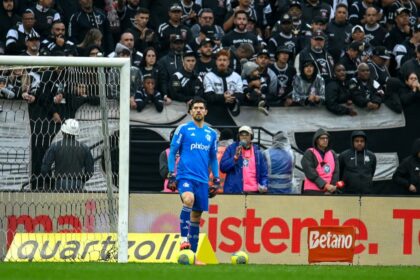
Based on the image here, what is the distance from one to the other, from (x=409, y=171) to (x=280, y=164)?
2240 millimetres

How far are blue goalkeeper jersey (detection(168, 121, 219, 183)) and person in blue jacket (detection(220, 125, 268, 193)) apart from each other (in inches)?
105

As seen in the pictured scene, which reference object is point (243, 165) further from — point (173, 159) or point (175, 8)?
point (175, 8)

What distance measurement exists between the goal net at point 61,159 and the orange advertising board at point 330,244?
271 cm

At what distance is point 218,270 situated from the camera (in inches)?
555

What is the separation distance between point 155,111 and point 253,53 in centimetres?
255

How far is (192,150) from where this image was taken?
16.3 meters

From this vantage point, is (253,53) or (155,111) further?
(253,53)

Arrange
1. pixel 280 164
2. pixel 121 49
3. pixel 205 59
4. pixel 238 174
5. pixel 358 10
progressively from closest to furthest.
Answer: pixel 238 174 → pixel 280 164 → pixel 121 49 → pixel 205 59 → pixel 358 10

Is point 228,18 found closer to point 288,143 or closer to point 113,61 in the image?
point 288,143

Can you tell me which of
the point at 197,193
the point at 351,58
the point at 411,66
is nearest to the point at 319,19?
the point at 351,58

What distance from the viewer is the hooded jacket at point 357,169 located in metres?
20.2

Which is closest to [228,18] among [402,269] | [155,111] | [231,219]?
→ [155,111]

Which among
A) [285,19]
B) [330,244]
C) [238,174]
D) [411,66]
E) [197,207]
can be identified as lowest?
[330,244]

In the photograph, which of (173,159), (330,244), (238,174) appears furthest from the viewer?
(238,174)
